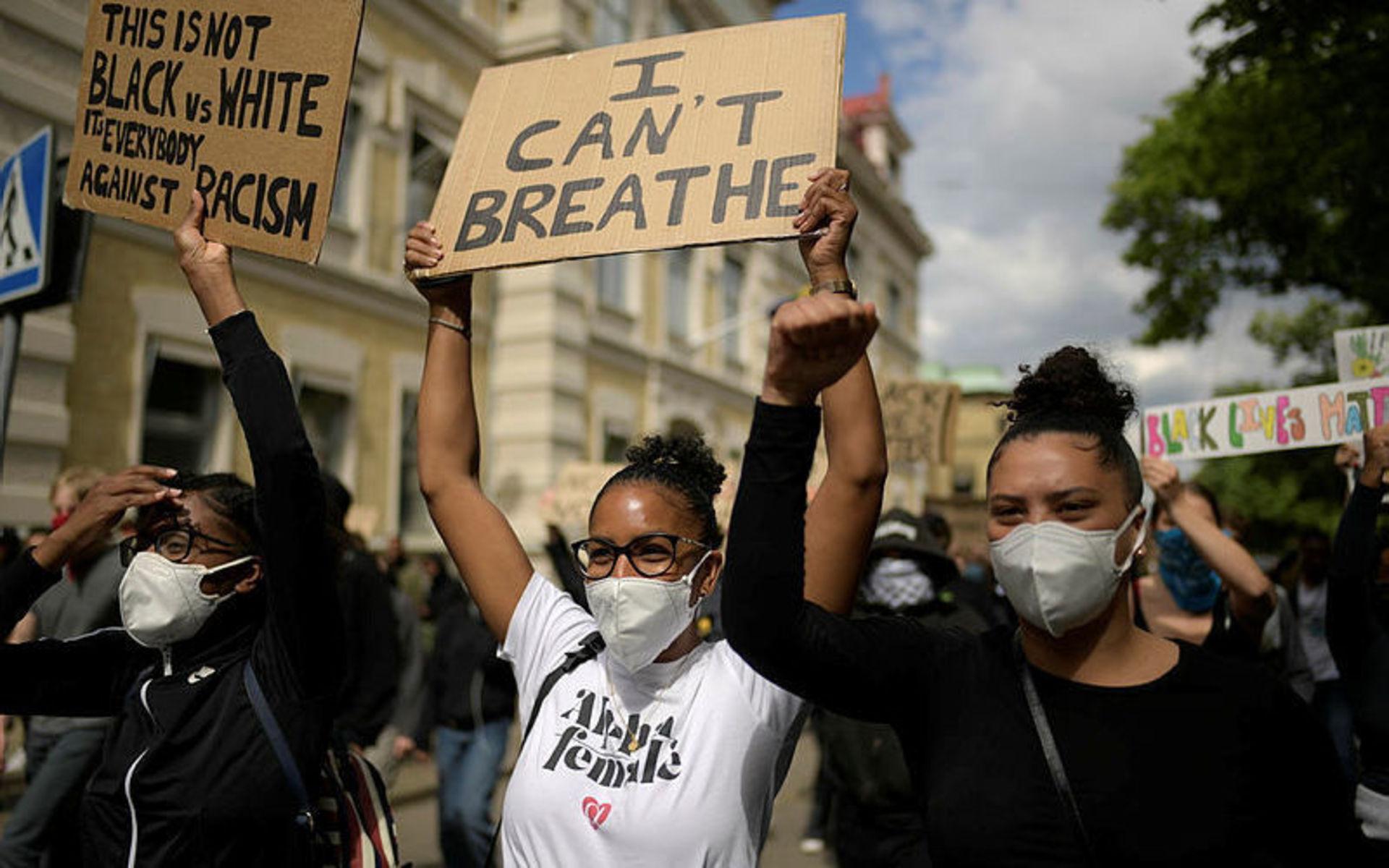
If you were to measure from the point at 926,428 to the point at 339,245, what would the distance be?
647cm

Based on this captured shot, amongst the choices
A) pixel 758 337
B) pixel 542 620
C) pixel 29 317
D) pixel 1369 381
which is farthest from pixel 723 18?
pixel 542 620

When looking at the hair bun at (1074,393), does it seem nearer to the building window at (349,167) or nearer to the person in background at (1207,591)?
the person in background at (1207,591)

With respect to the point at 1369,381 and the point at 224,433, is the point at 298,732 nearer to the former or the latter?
the point at 1369,381

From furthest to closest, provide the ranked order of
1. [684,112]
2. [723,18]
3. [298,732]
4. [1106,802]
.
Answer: [723,18]
[684,112]
[298,732]
[1106,802]

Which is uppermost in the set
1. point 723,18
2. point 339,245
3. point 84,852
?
point 723,18

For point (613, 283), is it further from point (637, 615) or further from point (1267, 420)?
point (637, 615)

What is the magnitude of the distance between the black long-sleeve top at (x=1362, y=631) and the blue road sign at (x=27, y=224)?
408 centimetres

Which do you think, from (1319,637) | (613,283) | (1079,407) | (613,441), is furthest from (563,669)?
(613,283)

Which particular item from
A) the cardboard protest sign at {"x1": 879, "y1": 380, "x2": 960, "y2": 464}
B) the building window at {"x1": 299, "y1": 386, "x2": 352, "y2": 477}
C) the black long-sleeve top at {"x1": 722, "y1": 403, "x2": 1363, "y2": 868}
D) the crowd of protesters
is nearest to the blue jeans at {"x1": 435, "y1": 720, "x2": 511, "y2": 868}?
the crowd of protesters

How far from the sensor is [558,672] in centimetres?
227

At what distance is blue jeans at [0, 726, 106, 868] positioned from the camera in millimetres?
4422

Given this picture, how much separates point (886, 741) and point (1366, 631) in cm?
145

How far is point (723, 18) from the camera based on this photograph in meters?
19.9

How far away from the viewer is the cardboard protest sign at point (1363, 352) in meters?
3.91
